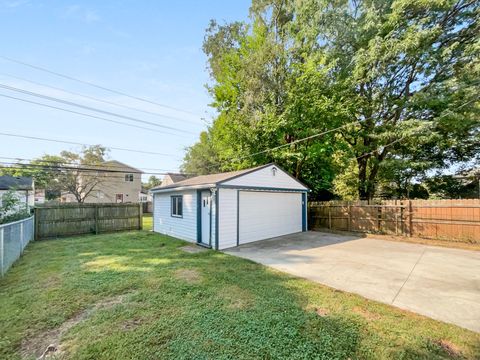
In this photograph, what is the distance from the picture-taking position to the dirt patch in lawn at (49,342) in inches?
102

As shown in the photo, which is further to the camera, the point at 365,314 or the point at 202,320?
the point at 365,314

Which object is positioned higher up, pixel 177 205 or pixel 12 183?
pixel 12 183

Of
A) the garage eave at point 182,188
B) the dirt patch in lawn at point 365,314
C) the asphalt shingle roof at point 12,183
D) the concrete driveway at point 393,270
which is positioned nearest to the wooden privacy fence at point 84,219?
the garage eave at point 182,188

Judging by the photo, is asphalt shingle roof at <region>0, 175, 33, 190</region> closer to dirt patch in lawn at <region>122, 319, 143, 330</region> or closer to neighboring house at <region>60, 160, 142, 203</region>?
neighboring house at <region>60, 160, 142, 203</region>

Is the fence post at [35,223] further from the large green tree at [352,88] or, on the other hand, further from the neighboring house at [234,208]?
the large green tree at [352,88]

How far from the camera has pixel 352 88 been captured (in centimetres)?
1241

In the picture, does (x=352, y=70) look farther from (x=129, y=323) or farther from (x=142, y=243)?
(x=129, y=323)

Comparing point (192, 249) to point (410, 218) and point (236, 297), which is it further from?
point (410, 218)

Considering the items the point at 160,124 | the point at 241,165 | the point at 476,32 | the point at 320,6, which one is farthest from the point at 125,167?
the point at 476,32

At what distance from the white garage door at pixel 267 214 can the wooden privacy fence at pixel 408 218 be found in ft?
6.59

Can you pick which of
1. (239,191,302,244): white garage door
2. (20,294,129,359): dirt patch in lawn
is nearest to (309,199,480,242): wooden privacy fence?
(239,191,302,244): white garage door

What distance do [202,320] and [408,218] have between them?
393 inches

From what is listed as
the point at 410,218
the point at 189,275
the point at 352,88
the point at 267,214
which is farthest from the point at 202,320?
the point at 352,88

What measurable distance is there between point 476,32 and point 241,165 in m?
12.8
